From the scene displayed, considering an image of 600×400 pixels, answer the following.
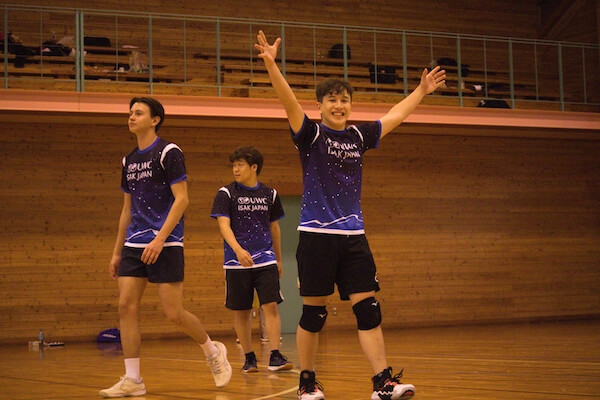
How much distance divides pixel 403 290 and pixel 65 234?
568 centimetres

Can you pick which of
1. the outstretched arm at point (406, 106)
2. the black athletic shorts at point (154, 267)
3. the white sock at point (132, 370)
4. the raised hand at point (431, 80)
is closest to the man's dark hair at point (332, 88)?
the outstretched arm at point (406, 106)

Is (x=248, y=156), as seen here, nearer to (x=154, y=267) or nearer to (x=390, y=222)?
(x=154, y=267)

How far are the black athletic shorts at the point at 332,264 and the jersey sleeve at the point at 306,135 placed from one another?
46 cm

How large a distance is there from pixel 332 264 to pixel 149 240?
136 centimetres

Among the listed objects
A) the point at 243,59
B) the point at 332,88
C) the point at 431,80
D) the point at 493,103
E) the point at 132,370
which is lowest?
the point at 132,370

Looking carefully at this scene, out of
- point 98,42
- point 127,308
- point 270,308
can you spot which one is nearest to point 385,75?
point 98,42

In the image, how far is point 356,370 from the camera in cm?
615

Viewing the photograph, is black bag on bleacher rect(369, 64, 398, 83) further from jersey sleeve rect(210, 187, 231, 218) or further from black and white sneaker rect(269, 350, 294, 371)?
black and white sneaker rect(269, 350, 294, 371)

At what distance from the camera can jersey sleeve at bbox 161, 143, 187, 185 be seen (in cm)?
501

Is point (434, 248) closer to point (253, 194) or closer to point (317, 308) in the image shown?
point (253, 194)

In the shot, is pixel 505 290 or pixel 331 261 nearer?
pixel 331 261

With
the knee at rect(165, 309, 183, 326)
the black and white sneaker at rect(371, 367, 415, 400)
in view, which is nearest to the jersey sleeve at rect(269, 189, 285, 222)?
the knee at rect(165, 309, 183, 326)

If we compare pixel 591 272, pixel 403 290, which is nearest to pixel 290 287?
pixel 403 290

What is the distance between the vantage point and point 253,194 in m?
6.55
